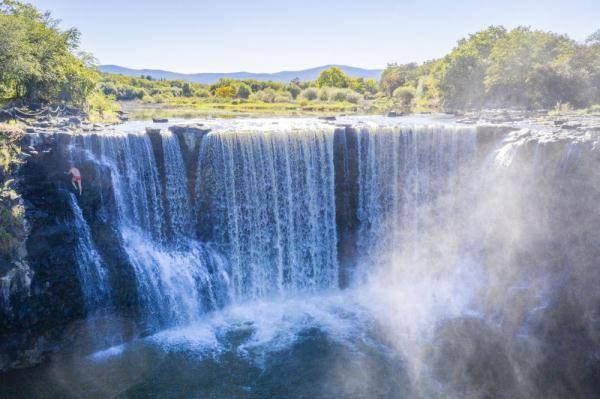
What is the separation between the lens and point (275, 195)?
61.1 ft

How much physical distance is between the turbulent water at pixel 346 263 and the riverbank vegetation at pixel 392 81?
5717 millimetres

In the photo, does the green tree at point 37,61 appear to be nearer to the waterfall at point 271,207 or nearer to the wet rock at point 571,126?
the waterfall at point 271,207

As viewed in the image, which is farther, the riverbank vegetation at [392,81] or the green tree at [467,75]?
the green tree at [467,75]

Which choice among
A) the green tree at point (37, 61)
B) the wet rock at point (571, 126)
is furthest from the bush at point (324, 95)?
the wet rock at point (571, 126)

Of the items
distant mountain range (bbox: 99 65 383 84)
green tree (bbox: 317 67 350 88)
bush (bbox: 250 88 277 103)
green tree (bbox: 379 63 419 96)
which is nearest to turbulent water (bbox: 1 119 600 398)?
bush (bbox: 250 88 277 103)

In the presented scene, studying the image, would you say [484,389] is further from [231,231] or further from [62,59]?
[62,59]

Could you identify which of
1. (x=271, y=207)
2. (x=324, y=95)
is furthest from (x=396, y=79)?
(x=271, y=207)

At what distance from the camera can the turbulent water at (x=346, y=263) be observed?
14062 mm

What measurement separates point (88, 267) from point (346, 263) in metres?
10.3

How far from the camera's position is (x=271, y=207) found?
1866cm

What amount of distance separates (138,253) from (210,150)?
4.71 m

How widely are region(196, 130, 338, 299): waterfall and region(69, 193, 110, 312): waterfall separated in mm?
4178

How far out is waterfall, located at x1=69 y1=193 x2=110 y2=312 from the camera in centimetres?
1506

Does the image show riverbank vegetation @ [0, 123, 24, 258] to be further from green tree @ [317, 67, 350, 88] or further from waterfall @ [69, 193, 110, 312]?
green tree @ [317, 67, 350, 88]
